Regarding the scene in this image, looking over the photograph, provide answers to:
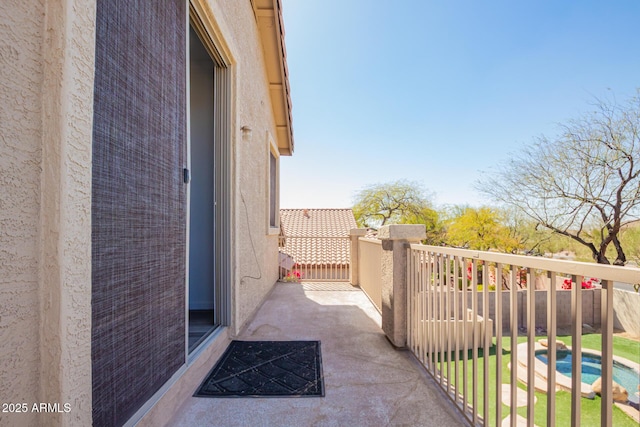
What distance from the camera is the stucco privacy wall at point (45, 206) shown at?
788 millimetres

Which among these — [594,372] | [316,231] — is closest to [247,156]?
[594,372]

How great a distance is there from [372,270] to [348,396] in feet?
8.48

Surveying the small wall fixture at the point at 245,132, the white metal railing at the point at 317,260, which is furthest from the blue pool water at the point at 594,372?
the small wall fixture at the point at 245,132

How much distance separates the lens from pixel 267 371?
2162 millimetres

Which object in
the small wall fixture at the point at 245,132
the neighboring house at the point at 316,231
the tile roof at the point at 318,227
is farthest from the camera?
the tile roof at the point at 318,227

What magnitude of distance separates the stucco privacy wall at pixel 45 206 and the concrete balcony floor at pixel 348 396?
0.90 m

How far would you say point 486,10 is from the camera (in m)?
7.74

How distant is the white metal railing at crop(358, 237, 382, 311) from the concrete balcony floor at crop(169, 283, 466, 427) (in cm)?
69

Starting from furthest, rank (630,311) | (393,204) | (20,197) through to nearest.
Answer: (393,204) < (630,311) < (20,197)

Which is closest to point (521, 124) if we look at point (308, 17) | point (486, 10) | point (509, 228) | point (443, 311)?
point (509, 228)

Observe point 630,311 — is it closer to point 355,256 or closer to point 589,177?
point 355,256

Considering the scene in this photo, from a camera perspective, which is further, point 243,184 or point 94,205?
point 243,184

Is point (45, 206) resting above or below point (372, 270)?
above

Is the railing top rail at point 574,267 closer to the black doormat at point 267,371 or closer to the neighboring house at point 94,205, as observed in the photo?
the black doormat at point 267,371
